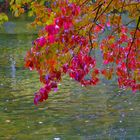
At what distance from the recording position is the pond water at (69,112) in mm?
8992

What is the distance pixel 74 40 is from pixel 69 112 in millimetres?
5737

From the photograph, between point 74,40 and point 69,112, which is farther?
point 69,112

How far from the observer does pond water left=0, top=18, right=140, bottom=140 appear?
29.5 feet

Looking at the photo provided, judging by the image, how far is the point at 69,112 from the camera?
1070 centimetres

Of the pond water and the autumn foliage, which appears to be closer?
the autumn foliage

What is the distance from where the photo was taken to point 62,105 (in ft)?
37.5

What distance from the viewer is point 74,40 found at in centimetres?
507

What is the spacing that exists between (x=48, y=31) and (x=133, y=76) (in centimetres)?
270

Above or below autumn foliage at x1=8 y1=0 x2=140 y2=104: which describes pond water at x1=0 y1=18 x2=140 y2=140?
below

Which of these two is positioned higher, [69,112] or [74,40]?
[74,40]

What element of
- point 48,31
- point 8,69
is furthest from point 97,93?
point 48,31

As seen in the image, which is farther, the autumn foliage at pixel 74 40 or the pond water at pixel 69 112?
the pond water at pixel 69 112

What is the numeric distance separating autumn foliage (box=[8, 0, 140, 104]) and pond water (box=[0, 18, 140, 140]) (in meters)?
2.37

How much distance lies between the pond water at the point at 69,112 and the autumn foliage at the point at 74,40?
2.37 metres
